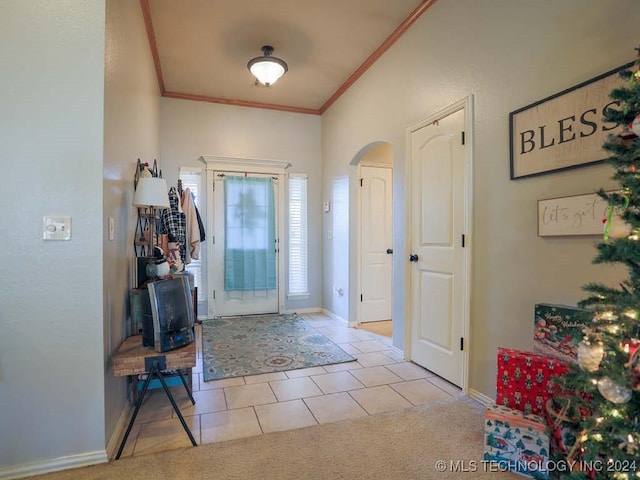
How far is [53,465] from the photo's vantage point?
5.79ft

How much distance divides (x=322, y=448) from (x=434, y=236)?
6.07 ft

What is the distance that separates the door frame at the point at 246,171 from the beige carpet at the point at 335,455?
126 inches

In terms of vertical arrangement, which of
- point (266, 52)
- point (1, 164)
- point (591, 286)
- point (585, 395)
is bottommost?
point (585, 395)

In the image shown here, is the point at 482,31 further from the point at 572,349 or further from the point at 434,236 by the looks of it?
the point at 572,349

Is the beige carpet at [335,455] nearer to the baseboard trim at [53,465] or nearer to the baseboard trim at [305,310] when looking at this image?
the baseboard trim at [53,465]

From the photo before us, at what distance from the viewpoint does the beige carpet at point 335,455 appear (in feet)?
5.73

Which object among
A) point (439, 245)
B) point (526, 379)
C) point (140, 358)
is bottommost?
point (526, 379)

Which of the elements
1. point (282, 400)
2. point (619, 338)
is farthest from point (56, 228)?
point (619, 338)

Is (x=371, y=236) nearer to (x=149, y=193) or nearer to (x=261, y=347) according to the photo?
(x=261, y=347)

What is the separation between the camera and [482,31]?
2.45 meters

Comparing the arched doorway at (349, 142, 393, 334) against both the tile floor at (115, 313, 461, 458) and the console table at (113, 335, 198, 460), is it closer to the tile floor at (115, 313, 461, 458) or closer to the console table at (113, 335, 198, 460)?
the tile floor at (115, 313, 461, 458)

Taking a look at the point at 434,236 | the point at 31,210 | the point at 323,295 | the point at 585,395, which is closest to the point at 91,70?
the point at 31,210

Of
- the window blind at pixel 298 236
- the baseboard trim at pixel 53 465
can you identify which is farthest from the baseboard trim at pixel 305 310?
the baseboard trim at pixel 53 465

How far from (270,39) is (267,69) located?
0.28m
